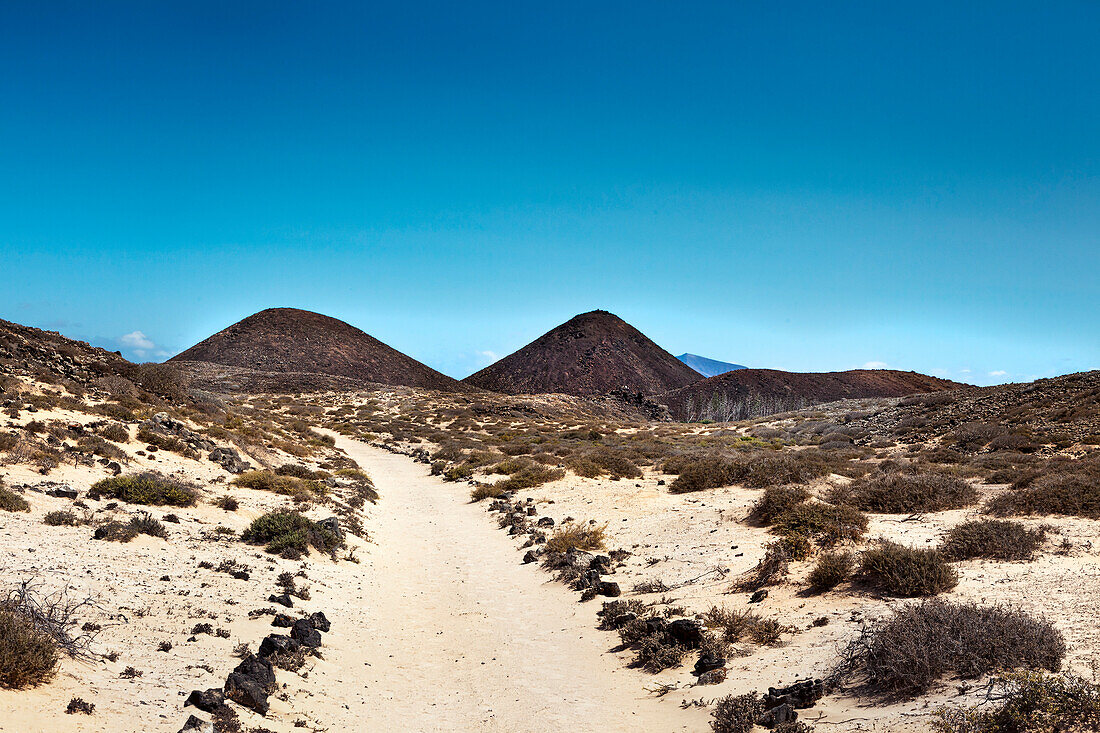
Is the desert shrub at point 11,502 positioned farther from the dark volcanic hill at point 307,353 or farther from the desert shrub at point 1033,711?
the dark volcanic hill at point 307,353

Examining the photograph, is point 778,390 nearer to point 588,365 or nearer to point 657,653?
point 588,365

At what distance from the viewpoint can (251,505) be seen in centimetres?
1666

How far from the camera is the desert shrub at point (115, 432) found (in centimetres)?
1786

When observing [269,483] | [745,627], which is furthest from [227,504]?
[745,627]

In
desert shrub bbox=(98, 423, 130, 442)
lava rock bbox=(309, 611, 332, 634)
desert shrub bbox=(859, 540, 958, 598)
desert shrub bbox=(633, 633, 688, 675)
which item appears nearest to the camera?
desert shrub bbox=(633, 633, 688, 675)

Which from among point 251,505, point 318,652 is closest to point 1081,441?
point 318,652

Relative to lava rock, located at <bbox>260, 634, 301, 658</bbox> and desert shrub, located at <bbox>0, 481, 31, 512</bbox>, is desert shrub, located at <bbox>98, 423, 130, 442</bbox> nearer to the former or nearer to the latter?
desert shrub, located at <bbox>0, 481, 31, 512</bbox>

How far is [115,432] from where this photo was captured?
1809cm

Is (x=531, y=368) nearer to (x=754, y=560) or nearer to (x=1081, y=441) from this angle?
(x=1081, y=441)

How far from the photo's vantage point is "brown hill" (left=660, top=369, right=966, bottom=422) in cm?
10362

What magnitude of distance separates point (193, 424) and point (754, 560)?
22.5m

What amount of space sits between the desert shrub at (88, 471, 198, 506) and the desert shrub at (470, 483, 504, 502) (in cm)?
1060

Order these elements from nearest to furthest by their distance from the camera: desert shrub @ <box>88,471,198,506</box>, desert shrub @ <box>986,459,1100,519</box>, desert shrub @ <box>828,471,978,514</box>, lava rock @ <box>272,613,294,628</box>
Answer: lava rock @ <box>272,613,294,628</box> < desert shrub @ <box>986,459,1100,519</box> < desert shrub @ <box>88,471,198,506</box> < desert shrub @ <box>828,471,978,514</box>

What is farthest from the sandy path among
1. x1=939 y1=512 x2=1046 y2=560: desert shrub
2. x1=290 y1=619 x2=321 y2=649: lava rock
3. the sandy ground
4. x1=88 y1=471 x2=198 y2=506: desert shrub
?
x1=939 y1=512 x2=1046 y2=560: desert shrub
